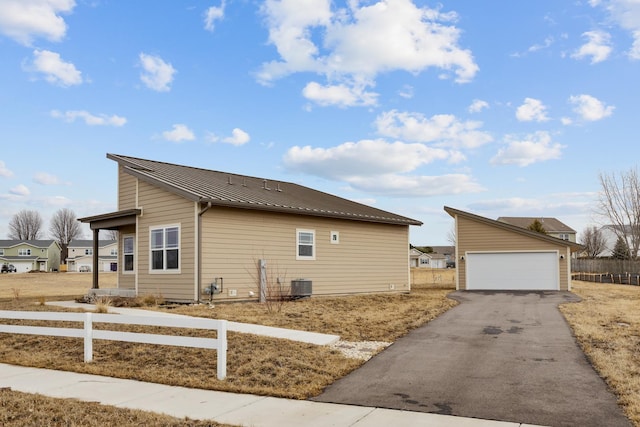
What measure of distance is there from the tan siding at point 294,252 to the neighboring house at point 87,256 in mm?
63449

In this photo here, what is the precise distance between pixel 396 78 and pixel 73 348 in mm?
15066

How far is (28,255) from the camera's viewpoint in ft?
290

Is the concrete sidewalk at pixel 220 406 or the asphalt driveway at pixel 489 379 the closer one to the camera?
the concrete sidewalk at pixel 220 406

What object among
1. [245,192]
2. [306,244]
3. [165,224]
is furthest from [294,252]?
[165,224]

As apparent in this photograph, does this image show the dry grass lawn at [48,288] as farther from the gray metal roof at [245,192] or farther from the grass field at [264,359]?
the grass field at [264,359]

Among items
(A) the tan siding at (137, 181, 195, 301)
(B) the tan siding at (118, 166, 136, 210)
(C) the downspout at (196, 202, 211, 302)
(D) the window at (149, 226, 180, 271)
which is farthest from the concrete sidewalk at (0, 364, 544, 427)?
(B) the tan siding at (118, 166, 136, 210)

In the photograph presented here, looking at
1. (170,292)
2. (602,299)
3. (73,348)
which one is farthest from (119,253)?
(602,299)

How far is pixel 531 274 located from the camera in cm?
2828

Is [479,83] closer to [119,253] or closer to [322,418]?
[119,253]

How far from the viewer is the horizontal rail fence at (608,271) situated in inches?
1464

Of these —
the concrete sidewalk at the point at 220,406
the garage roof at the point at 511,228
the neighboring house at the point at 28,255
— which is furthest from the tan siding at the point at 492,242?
the neighboring house at the point at 28,255

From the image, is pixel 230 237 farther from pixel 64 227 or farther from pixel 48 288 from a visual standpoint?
pixel 64 227

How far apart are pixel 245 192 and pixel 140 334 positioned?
11847 mm

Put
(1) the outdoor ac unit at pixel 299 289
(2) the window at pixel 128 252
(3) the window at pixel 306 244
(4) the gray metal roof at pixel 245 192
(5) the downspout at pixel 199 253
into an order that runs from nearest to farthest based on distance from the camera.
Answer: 1. (5) the downspout at pixel 199 253
2. (4) the gray metal roof at pixel 245 192
3. (1) the outdoor ac unit at pixel 299 289
4. (3) the window at pixel 306 244
5. (2) the window at pixel 128 252
